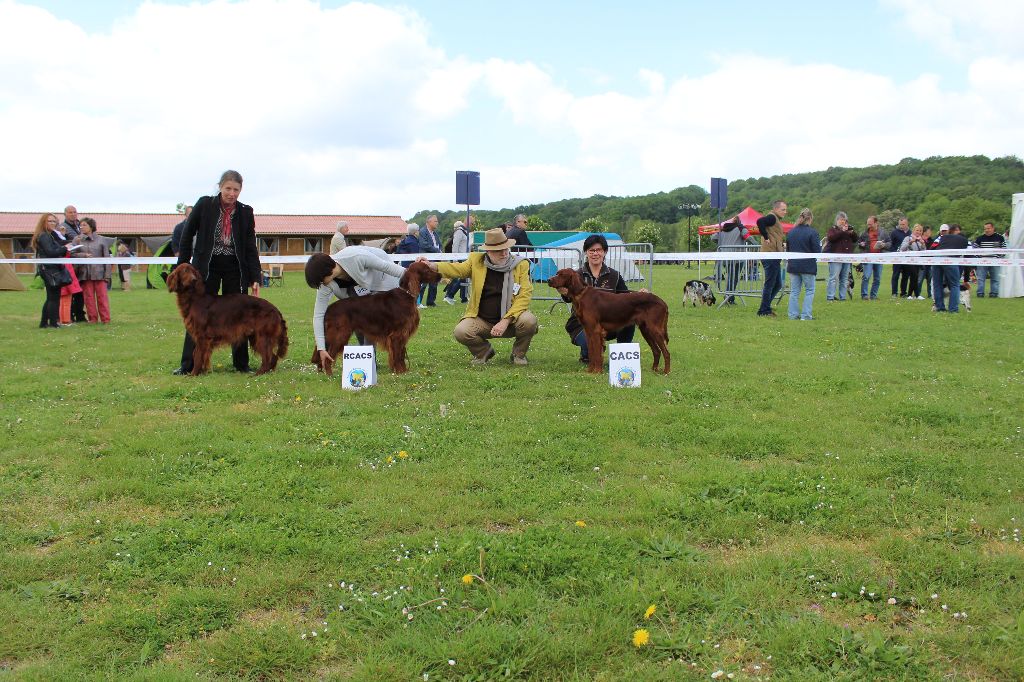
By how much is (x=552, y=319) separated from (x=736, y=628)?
355 inches

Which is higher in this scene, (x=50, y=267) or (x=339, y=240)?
(x=339, y=240)

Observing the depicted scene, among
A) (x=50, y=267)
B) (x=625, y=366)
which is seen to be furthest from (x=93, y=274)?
(x=625, y=366)

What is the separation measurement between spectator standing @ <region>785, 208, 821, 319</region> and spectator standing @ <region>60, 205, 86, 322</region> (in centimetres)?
1046

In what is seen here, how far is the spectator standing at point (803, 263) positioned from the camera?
11.6m

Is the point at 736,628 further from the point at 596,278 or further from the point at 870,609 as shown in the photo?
the point at 596,278

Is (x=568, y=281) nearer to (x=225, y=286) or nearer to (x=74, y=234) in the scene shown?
(x=225, y=286)

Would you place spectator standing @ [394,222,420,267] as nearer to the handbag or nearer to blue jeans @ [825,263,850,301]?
the handbag

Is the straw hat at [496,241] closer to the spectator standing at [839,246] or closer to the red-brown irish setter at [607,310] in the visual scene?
the red-brown irish setter at [607,310]

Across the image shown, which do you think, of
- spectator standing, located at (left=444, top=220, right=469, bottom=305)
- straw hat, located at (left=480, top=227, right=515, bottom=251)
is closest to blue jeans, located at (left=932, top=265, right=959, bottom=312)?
spectator standing, located at (left=444, top=220, right=469, bottom=305)

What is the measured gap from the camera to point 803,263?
1160 cm

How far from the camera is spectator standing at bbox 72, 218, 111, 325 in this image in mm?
10883

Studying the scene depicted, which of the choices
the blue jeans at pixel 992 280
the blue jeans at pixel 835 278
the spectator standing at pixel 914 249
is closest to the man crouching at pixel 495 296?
the blue jeans at pixel 835 278

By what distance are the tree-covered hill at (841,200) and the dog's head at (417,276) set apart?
2336 cm

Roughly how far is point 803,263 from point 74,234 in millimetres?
10603
